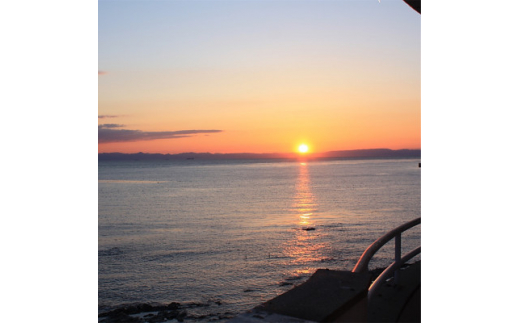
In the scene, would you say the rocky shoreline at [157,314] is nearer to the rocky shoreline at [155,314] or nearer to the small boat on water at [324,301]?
the rocky shoreline at [155,314]

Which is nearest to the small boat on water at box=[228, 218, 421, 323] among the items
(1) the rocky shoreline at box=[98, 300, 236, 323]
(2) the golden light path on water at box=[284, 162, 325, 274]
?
(1) the rocky shoreline at box=[98, 300, 236, 323]

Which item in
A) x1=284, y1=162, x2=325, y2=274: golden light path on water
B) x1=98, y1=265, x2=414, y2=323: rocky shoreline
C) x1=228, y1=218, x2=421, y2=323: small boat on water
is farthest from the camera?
x1=284, y1=162, x2=325, y2=274: golden light path on water

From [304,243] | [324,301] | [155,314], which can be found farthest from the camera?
[304,243]

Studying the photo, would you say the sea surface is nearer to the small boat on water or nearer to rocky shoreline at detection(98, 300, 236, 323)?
rocky shoreline at detection(98, 300, 236, 323)

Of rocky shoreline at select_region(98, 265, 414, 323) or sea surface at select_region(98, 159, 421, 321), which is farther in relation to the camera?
sea surface at select_region(98, 159, 421, 321)

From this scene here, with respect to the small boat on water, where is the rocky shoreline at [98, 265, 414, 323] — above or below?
below

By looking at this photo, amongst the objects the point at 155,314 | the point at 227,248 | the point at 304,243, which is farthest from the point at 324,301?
the point at 304,243

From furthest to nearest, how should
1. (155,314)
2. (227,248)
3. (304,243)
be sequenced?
(304,243)
(227,248)
(155,314)

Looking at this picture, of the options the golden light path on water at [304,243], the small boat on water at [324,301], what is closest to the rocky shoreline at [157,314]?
the golden light path on water at [304,243]

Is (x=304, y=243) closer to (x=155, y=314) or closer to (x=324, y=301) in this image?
(x=155, y=314)

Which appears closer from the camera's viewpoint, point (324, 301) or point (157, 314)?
point (324, 301)

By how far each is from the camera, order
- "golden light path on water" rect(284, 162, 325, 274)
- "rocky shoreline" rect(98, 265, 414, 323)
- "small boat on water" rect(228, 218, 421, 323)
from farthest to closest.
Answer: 1. "golden light path on water" rect(284, 162, 325, 274)
2. "rocky shoreline" rect(98, 265, 414, 323)
3. "small boat on water" rect(228, 218, 421, 323)
